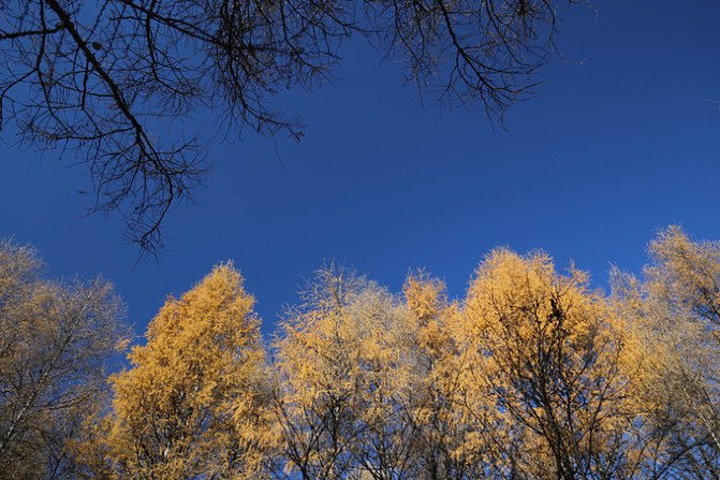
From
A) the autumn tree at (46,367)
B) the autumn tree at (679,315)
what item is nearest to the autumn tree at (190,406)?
the autumn tree at (46,367)

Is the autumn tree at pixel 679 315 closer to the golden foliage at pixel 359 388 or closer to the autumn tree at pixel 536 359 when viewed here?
the golden foliage at pixel 359 388

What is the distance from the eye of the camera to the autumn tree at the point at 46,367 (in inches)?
300

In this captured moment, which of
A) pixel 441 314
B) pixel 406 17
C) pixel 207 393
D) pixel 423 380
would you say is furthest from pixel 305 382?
pixel 441 314

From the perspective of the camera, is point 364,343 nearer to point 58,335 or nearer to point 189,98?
point 189,98

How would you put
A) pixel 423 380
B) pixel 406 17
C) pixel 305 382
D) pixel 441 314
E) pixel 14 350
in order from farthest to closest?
pixel 441 314
pixel 14 350
pixel 423 380
pixel 305 382
pixel 406 17

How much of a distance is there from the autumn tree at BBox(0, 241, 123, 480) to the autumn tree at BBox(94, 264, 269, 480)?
2383mm

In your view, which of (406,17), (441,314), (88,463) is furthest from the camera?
(441,314)

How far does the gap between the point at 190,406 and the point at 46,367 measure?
4.86 m

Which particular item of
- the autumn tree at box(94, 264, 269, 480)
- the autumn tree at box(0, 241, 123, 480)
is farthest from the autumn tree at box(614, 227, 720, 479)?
the autumn tree at box(0, 241, 123, 480)

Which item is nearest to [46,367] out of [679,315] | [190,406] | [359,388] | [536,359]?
[190,406]

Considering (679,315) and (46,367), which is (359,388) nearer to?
(46,367)

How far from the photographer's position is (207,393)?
625 centimetres

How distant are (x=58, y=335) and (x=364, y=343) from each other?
8.44 m

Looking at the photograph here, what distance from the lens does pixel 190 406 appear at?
6.29 m
